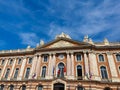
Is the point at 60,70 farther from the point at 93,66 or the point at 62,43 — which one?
the point at 93,66

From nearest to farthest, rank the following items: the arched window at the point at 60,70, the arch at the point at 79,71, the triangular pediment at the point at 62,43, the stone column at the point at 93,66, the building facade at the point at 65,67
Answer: the building facade at the point at 65,67, the stone column at the point at 93,66, the arch at the point at 79,71, the arched window at the point at 60,70, the triangular pediment at the point at 62,43

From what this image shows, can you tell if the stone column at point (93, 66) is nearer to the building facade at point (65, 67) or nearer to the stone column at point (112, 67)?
the building facade at point (65, 67)

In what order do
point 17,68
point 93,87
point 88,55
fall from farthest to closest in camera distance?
point 17,68, point 88,55, point 93,87

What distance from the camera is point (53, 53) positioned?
2947 centimetres

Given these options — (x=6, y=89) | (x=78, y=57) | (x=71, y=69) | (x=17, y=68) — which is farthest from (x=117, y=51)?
(x=6, y=89)

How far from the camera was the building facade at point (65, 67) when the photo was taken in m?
24.5

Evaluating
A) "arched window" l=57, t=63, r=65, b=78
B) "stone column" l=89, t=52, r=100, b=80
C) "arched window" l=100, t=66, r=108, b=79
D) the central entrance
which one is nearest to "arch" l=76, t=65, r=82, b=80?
"stone column" l=89, t=52, r=100, b=80

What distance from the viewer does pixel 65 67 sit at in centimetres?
2727

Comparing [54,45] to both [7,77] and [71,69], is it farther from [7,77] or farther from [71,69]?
[7,77]

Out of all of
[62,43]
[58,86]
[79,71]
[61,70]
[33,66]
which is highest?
[62,43]

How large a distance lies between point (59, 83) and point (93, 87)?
654 centimetres

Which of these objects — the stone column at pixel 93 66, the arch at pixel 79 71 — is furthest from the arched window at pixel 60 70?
the stone column at pixel 93 66

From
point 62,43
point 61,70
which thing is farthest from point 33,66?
point 62,43

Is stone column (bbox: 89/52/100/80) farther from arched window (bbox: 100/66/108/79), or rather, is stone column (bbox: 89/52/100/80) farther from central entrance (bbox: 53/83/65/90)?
central entrance (bbox: 53/83/65/90)
